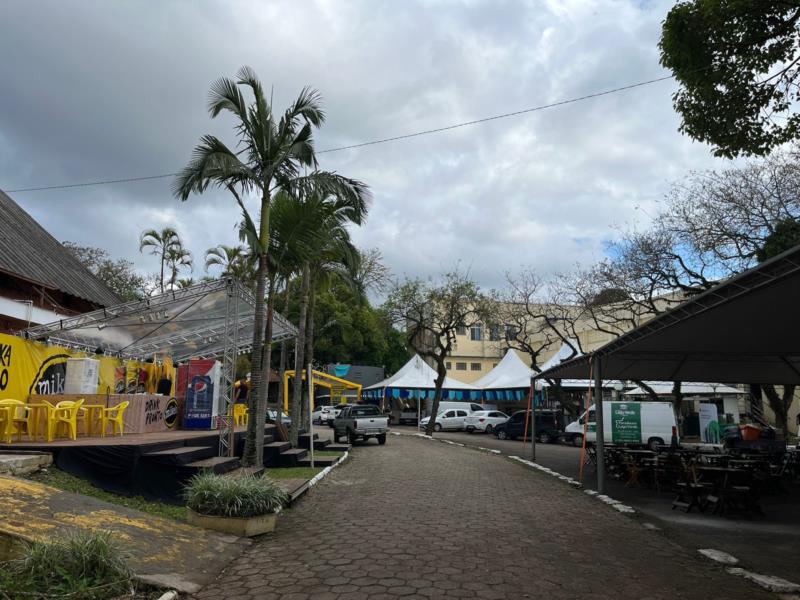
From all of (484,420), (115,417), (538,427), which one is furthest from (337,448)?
(484,420)

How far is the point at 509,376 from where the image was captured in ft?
118

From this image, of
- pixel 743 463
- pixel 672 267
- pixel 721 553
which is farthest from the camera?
pixel 672 267

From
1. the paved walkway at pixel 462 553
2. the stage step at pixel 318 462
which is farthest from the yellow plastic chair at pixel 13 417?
the stage step at pixel 318 462

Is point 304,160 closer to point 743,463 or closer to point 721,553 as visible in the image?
point 721,553

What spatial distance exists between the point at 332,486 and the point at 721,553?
6959 mm

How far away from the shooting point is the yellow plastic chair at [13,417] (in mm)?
9281

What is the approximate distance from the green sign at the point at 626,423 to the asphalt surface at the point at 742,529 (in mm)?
8080

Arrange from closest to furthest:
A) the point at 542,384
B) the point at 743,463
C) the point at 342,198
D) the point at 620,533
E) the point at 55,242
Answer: the point at 620,533
the point at 743,463
the point at 342,198
the point at 55,242
the point at 542,384

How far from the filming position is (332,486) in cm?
1132

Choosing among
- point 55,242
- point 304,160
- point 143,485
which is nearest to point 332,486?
point 143,485

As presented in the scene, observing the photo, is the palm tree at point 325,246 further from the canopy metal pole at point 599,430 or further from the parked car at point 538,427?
the parked car at point 538,427

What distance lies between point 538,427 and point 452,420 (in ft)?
24.5

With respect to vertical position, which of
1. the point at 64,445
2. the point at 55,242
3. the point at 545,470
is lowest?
the point at 545,470

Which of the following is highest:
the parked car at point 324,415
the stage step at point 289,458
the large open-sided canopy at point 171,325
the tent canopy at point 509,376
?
the large open-sided canopy at point 171,325
